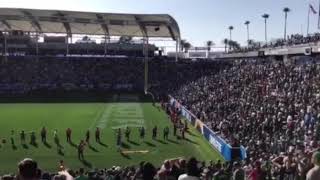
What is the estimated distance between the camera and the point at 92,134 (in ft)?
125

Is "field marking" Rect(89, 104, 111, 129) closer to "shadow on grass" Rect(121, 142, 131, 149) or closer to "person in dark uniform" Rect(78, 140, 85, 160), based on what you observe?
"shadow on grass" Rect(121, 142, 131, 149)

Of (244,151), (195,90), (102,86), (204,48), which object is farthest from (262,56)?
(204,48)

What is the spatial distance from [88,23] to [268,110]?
148ft

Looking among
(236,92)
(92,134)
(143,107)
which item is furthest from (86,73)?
(92,134)

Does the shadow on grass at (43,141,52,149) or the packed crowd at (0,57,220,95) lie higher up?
the packed crowd at (0,57,220,95)

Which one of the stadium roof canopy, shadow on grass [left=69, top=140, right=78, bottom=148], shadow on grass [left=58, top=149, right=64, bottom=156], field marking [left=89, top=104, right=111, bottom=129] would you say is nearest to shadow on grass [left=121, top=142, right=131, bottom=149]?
shadow on grass [left=69, top=140, right=78, bottom=148]

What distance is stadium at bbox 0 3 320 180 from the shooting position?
708 inches

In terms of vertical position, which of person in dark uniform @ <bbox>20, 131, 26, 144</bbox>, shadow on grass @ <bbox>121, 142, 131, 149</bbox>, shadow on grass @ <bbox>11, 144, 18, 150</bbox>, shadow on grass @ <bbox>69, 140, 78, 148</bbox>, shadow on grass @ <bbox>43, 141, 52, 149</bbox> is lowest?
shadow on grass @ <bbox>121, 142, 131, 149</bbox>

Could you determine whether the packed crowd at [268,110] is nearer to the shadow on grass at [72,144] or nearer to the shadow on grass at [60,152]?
the shadow on grass at [72,144]

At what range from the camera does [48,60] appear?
81000 millimetres

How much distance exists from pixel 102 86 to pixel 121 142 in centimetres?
4046

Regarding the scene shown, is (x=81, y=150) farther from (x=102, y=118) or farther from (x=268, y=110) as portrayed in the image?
(x=102, y=118)

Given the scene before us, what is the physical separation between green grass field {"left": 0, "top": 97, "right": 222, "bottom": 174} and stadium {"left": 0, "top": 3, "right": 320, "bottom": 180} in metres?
0.08

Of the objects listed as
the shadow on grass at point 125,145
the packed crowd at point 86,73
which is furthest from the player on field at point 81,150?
the packed crowd at point 86,73
